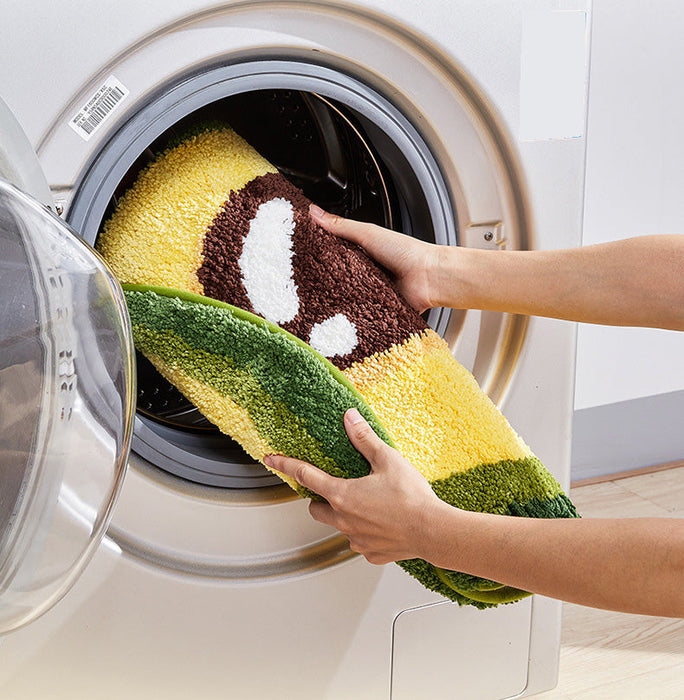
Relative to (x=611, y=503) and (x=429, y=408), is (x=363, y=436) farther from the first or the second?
(x=611, y=503)

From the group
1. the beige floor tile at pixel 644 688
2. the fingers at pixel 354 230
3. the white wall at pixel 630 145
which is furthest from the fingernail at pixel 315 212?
the beige floor tile at pixel 644 688

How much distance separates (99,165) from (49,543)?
0.24 meters

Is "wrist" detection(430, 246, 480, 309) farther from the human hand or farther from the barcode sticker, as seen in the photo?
the barcode sticker

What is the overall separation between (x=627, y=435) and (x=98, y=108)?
966 millimetres

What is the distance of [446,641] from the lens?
0.76 metres

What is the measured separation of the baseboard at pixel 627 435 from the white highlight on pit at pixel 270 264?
69cm

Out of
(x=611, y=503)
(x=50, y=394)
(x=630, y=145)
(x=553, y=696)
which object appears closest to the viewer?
(x=50, y=394)

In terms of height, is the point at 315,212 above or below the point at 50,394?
above

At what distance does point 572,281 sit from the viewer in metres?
0.68

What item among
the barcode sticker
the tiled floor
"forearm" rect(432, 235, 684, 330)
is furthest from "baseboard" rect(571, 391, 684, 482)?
the barcode sticker

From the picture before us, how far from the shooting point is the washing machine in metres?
0.50

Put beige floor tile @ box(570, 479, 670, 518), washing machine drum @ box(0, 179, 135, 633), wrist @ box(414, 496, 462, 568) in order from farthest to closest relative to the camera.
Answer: beige floor tile @ box(570, 479, 670, 518)
wrist @ box(414, 496, 462, 568)
washing machine drum @ box(0, 179, 135, 633)

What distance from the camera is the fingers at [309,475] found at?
59cm

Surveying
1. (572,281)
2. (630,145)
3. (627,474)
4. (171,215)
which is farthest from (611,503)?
(171,215)
